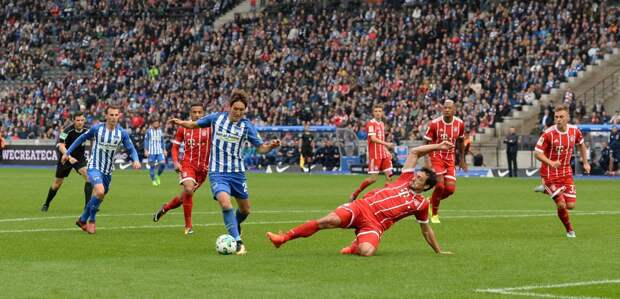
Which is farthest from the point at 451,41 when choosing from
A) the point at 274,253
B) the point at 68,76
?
the point at 274,253

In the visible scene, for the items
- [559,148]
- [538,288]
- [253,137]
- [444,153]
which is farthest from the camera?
[444,153]

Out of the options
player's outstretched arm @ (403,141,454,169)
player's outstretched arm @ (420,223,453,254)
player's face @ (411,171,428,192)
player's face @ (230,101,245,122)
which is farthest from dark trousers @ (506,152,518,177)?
player's outstretched arm @ (420,223,453,254)

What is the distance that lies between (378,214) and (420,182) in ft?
2.33

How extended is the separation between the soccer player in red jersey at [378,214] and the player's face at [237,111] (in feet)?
6.56

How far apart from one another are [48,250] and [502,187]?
23731 mm

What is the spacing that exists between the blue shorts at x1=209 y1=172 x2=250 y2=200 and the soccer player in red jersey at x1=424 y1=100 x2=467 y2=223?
612cm

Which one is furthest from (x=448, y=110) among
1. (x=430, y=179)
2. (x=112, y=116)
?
(x=430, y=179)

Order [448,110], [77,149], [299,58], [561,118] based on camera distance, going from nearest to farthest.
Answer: [561,118], [448,110], [77,149], [299,58]

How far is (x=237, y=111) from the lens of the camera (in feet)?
54.7

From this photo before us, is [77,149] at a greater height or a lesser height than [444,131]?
lesser

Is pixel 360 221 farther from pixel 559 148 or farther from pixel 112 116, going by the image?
pixel 112 116

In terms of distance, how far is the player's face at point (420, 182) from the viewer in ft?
51.7

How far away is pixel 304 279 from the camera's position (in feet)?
42.7

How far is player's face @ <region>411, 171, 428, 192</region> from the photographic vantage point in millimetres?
15766
